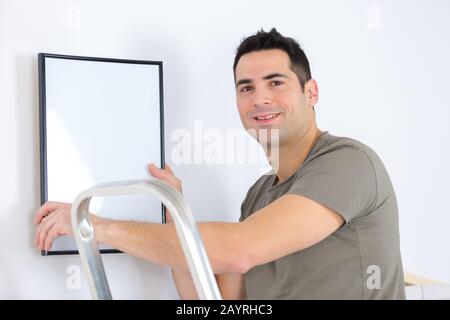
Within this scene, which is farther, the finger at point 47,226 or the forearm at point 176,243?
the finger at point 47,226

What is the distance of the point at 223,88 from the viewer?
1590 mm

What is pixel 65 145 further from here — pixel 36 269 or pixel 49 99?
pixel 36 269

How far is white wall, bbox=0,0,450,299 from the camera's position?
1.37 meters

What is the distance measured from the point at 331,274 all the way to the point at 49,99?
700 mm

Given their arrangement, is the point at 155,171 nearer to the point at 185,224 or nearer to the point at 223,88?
the point at 223,88

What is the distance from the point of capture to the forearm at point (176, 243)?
1.08 metres

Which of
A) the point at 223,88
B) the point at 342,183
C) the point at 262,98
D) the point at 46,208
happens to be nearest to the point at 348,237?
the point at 342,183

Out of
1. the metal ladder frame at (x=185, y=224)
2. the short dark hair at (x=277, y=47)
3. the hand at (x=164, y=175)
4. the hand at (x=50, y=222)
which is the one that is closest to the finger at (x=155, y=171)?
A: the hand at (x=164, y=175)

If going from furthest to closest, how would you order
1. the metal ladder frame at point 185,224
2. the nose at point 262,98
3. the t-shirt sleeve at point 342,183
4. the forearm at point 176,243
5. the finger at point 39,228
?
the nose at point 262,98
the finger at point 39,228
the t-shirt sleeve at point 342,183
the forearm at point 176,243
the metal ladder frame at point 185,224

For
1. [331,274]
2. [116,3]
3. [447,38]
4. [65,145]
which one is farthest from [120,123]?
[447,38]

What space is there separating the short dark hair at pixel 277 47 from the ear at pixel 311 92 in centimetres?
2

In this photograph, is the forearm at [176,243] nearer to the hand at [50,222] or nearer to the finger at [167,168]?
the hand at [50,222]

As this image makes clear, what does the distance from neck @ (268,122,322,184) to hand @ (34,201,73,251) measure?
50 centimetres

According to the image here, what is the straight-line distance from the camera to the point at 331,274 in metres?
1.29
